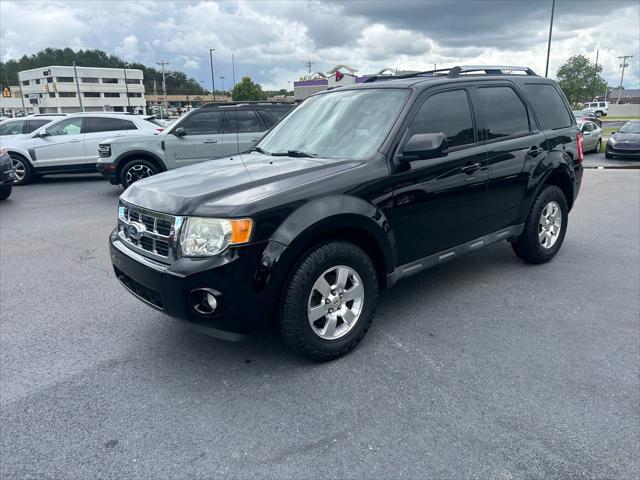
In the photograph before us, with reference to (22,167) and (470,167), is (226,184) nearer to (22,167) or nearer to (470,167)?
(470,167)

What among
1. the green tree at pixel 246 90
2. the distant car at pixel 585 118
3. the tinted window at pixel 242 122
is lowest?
the tinted window at pixel 242 122

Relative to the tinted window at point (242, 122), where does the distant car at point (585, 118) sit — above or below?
above

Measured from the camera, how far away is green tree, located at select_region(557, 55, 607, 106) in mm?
84125

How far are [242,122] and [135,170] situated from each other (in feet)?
7.86

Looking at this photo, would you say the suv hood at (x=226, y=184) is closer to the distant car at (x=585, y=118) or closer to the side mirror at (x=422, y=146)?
the side mirror at (x=422, y=146)

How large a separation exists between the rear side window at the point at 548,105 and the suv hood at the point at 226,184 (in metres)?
2.62

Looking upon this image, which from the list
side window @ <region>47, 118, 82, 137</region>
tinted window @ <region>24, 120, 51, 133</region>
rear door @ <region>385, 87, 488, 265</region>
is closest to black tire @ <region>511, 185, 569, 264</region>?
rear door @ <region>385, 87, 488, 265</region>

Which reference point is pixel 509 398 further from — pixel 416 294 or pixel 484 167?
pixel 484 167

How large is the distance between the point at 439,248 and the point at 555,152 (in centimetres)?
201

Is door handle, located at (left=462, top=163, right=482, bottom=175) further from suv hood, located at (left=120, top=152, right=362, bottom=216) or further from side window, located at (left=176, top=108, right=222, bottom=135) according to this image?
side window, located at (left=176, top=108, right=222, bottom=135)

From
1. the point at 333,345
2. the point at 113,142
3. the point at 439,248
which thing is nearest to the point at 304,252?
the point at 333,345

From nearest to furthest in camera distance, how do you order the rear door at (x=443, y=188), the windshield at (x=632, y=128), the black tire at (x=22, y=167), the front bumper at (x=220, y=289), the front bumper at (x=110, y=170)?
the front bumper at (x=220, y=289), the rear door at (x=443, y=188), the front bumper at (x=110, y=170), the black tire at (x=22, y=167), the windshield at (x=632, y=128)

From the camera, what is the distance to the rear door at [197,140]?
32.3 feet

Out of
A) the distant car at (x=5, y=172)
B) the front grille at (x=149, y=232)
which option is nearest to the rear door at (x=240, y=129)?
the distant car at (x=5, y=172)
